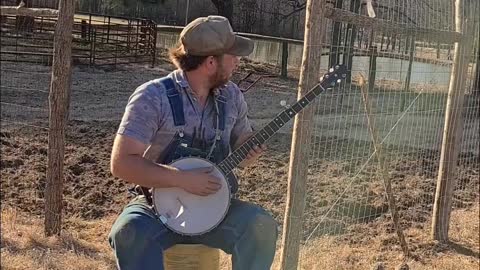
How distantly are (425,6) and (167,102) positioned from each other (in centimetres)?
299

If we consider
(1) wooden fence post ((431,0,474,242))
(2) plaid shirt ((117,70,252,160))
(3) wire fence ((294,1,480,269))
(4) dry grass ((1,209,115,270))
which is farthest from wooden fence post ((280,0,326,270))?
(1) wooden fence post ((431,0,474,242))

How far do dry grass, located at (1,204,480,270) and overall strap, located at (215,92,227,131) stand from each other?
5.36ft

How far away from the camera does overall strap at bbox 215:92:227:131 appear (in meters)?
3.27

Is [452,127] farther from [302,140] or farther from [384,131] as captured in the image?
[384,131]

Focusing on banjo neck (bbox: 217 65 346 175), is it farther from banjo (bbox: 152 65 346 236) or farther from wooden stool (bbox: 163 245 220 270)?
wooden stool (bbox: 163 245 220 270)

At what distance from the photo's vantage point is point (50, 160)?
17.0 feet

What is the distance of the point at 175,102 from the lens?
10.3 ft

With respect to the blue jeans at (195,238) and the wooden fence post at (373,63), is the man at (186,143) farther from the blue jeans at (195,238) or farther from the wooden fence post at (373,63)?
the wooden fence post at (373,63)

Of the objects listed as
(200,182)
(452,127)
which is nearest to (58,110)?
(200,182)

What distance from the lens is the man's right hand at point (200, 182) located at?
9.87ft

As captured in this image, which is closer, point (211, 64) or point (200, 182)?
point (200, 182)

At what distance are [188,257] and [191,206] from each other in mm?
270

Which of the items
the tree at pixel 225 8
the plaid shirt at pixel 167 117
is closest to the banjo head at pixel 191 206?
the plaid shirt at pixel 167 117

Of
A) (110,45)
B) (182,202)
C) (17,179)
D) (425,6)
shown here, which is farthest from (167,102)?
(110,45)
